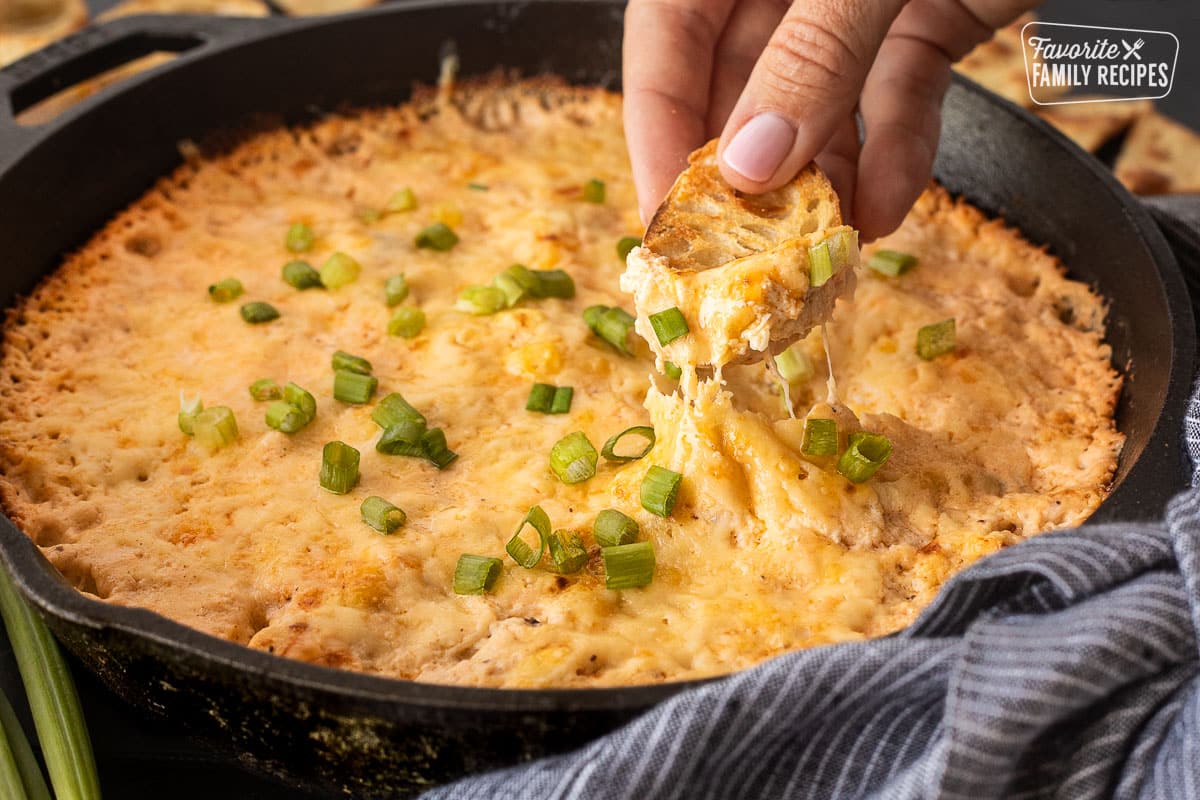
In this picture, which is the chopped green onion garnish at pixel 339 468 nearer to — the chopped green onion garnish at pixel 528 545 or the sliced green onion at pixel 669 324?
the chopped green onion garnish at pixel 528 545

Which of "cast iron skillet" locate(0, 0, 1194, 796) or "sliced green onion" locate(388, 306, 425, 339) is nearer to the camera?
"cast iron skillet" locate(0, 0, 1194, 796)

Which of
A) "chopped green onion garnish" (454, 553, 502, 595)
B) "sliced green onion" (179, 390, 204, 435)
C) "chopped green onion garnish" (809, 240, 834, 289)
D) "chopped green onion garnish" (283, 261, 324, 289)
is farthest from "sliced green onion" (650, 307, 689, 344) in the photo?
"chopped green onion garnish" (283, 261, 324, 289)

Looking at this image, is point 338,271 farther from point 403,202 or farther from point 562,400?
point 562,400

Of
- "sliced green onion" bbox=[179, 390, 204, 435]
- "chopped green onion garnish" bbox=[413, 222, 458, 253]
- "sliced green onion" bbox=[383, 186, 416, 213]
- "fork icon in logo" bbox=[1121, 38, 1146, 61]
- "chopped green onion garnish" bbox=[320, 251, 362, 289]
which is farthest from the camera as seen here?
"fork icon in logo" bbox=[1121, 38, 1146, 61]

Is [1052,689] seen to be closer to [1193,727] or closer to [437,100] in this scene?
[1193,727]

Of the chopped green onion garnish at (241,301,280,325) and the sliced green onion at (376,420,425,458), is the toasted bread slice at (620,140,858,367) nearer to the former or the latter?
the sliced green onion at (376,420,425,458)

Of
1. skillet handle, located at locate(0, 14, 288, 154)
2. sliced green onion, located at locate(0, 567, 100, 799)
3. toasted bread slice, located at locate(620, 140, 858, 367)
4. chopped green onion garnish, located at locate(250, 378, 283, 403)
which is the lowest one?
sliced green onion, located at locate(0, 567, 100, 799)

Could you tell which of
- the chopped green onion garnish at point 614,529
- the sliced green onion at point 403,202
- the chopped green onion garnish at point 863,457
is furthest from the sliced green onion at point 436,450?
the sliced green onion at point 403,202
